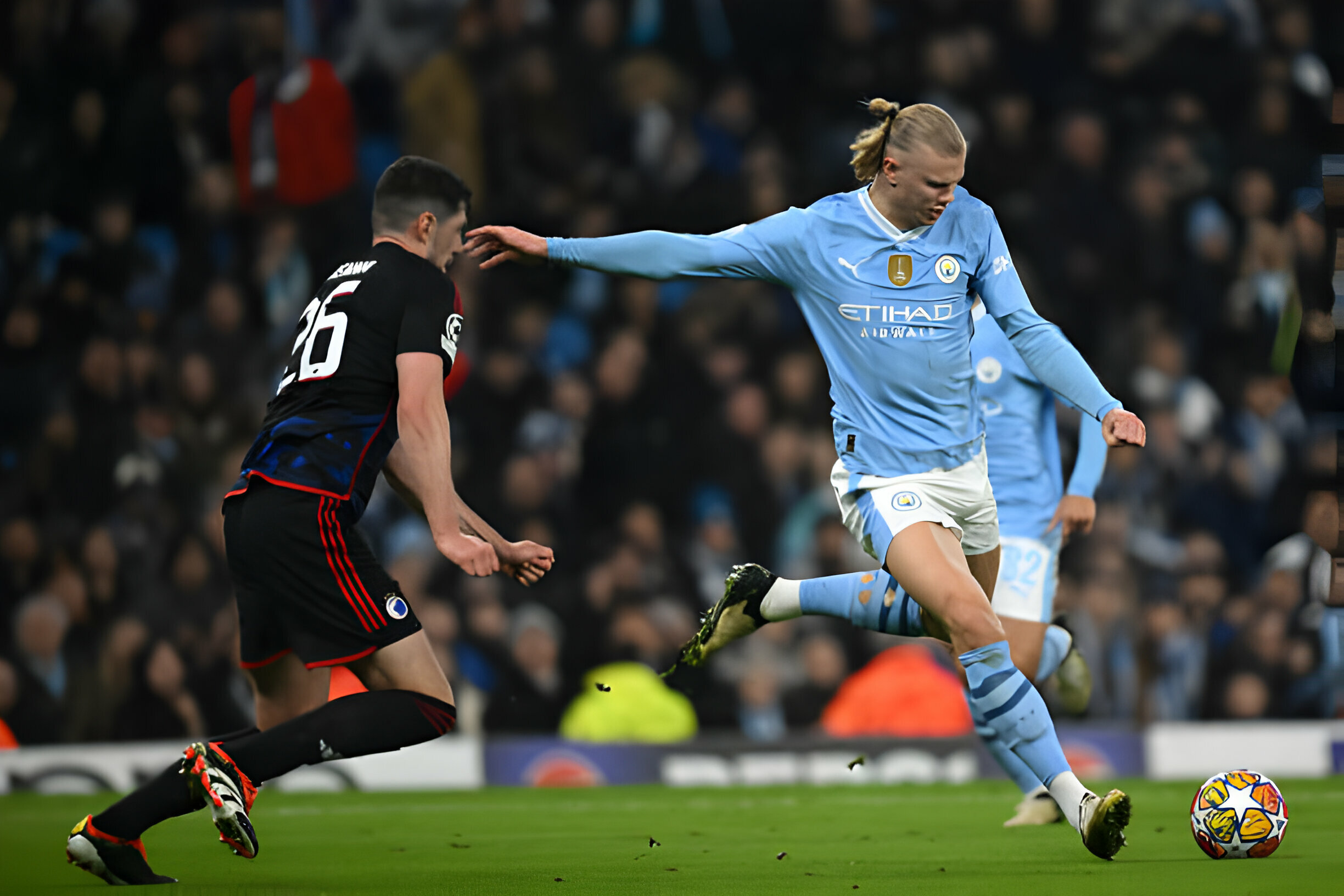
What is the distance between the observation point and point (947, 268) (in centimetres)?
571

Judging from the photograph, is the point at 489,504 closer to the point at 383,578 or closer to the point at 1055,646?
the point at 1055,646

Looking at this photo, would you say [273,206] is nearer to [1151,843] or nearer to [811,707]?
[811,707]

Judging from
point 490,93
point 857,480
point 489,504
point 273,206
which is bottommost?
point 489,504

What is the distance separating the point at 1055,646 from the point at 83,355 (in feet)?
25.2

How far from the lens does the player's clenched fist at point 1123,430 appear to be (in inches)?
197

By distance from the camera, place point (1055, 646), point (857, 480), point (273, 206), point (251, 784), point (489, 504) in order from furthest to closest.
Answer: point (273, 206) < point (489, 504) < point (1055, 646) < point (857, 480) < point (251, 784)

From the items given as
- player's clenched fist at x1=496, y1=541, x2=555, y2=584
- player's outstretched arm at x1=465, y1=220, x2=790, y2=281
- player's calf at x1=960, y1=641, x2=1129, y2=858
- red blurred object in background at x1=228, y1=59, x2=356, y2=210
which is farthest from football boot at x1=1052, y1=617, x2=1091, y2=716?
red blurred object in background at x1=228, y1=59, x2=356, y2=210

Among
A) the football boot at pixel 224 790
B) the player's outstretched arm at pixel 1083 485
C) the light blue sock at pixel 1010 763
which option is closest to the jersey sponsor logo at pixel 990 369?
the player's outstretched arm at pixel 1083 485

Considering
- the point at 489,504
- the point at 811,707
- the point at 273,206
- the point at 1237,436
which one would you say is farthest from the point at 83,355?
the point at 1237,436

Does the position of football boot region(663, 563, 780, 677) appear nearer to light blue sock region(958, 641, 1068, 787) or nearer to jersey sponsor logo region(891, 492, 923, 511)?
jersey sponsor logo region(891, 492, 923, 511)

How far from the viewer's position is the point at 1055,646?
302 inches

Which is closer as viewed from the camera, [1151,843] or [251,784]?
[251,784]

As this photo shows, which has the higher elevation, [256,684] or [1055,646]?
[256,684]

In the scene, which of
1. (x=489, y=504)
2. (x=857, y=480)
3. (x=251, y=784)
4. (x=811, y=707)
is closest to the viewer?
(x=251, y=784)
